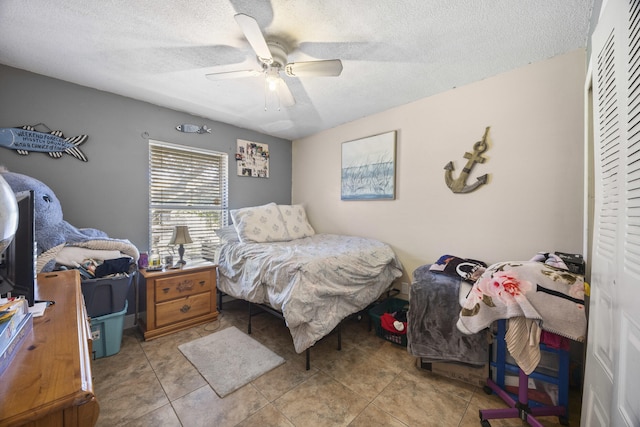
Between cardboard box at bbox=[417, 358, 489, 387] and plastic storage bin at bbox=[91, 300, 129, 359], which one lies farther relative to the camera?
plastic storage bin at bbox=[91, 300, 129, 359]

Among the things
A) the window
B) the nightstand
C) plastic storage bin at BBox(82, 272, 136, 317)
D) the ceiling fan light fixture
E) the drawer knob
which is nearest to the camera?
the ceiling fan light fixture

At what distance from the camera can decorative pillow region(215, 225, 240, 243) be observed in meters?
2.82

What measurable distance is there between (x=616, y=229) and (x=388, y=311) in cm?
204

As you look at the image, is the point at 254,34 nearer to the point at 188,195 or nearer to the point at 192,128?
the point at 192,128

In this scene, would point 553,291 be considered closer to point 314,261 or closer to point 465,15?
point 314,261

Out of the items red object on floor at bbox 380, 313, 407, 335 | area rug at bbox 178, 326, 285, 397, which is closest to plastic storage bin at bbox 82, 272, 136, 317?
area rug at bbox 178, 326, 285, 397

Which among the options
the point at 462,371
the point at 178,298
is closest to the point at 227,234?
the point at 178,298

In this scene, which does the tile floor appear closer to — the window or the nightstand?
the nightstand

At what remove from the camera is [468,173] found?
222 cm

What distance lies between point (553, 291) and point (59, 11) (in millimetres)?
3120

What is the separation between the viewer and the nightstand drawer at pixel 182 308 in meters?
2.25

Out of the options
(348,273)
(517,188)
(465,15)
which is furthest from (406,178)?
(465,15)

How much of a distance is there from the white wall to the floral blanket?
73 centimetres

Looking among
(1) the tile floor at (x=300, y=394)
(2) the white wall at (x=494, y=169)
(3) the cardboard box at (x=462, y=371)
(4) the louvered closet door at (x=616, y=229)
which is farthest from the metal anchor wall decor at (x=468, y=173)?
(1) the tile floor at (x=300, y=394)
